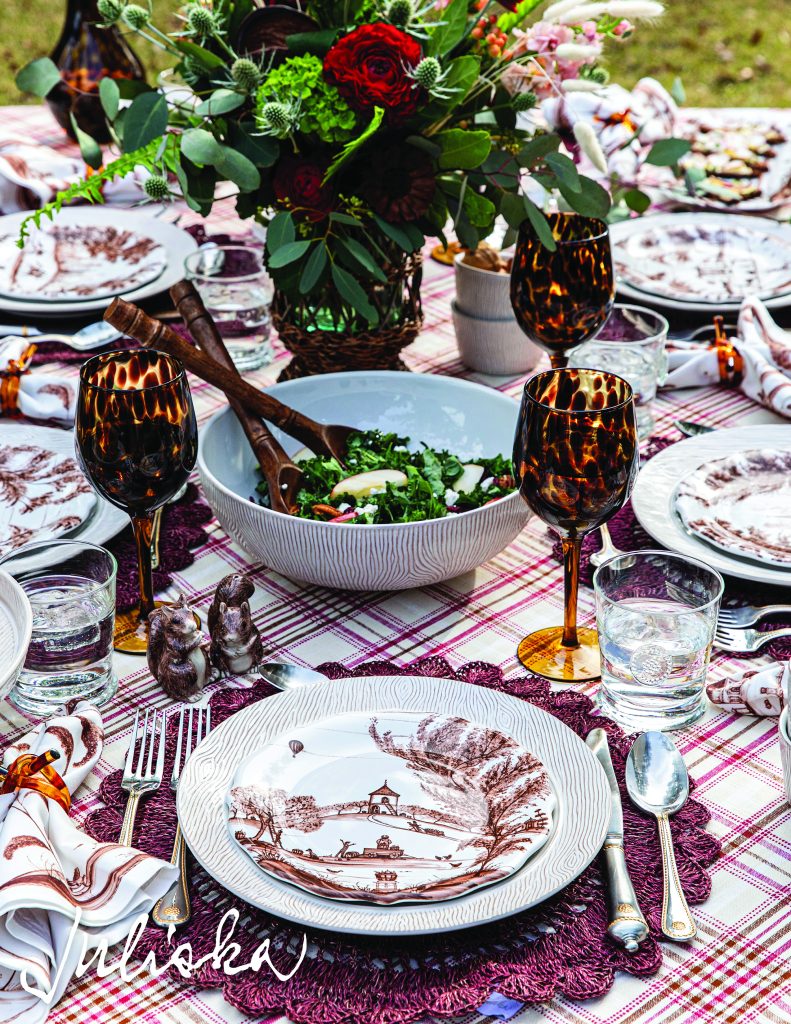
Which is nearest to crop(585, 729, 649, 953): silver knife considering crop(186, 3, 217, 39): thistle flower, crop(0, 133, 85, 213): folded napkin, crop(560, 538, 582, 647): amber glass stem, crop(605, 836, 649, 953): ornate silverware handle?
crop(605, 836, 649, 953): ornate silverware handle

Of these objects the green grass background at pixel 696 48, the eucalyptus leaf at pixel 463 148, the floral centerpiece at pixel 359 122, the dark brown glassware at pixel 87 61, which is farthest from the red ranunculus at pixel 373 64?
the green grass background at pixel 696 48

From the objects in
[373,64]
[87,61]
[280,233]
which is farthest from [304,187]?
[87,61]

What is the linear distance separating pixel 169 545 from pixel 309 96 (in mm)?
542

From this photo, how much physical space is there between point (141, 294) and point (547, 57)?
0.73m

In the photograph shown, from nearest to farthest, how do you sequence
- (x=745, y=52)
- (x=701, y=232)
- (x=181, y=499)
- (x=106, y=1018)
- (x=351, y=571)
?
(x=106, y=1018), (x=351, y=571), (x=181, y=499), (x=701, y=232), (x=745, y=52)

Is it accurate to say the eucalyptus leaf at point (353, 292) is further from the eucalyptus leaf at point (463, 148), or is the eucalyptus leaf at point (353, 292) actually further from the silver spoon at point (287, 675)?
the silver spoon at point (287, 675)

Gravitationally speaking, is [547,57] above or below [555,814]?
above

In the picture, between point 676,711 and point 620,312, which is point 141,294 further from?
point 676,711

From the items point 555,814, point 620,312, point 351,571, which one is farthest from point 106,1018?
point 620,312

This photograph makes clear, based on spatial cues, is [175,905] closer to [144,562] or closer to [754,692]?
[144,562]

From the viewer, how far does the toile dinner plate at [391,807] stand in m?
0.86

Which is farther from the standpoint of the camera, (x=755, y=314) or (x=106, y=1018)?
(x=755, y=314)

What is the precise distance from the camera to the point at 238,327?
180cm

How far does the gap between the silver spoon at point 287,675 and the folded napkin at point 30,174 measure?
136 cm
